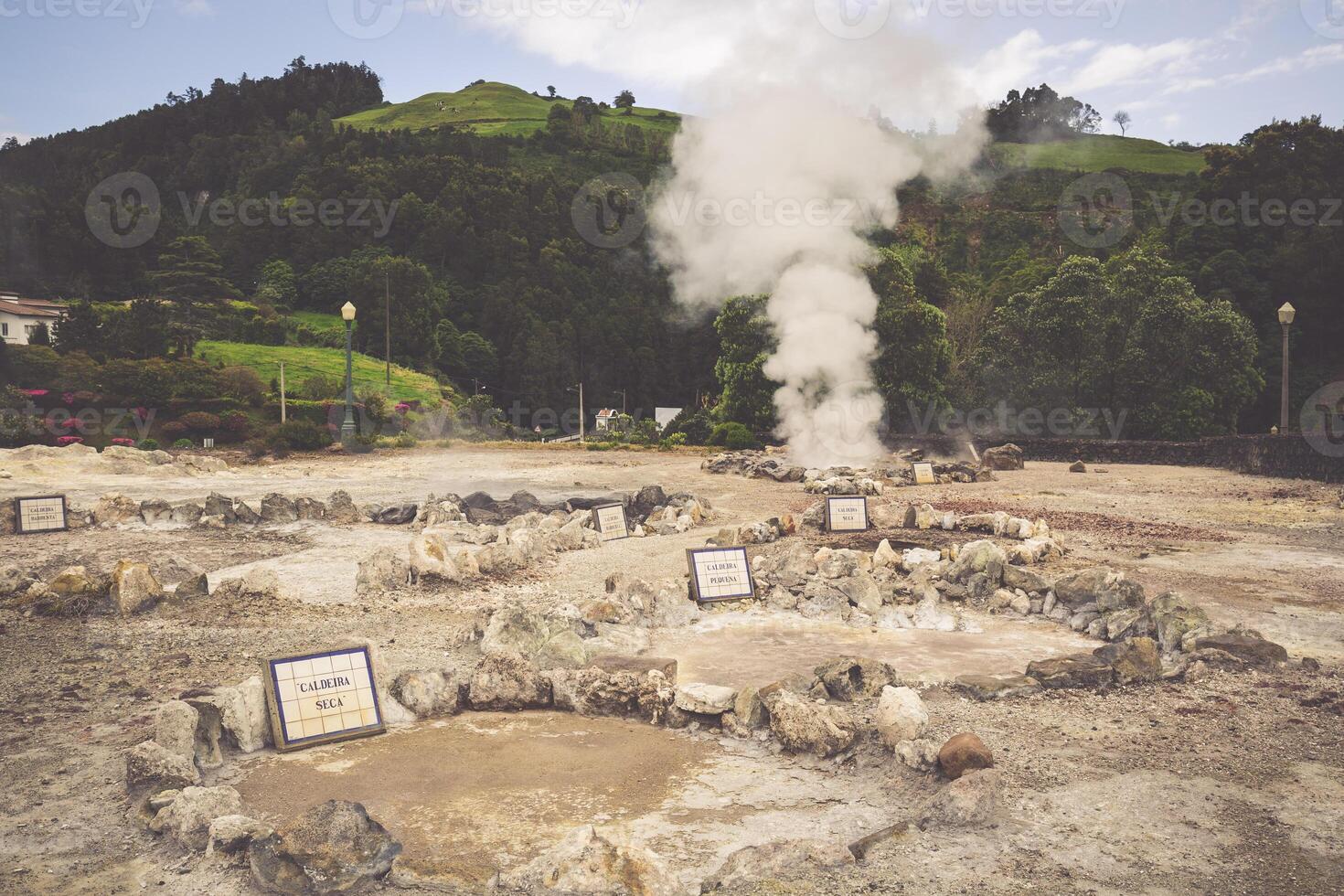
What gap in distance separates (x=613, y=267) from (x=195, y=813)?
78.7 m

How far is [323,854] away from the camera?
4461 mm

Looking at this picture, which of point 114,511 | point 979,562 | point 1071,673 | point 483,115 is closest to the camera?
point 1071,673

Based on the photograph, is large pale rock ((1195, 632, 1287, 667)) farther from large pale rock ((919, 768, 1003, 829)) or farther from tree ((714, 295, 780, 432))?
tree ((714, 295, 780, 432))

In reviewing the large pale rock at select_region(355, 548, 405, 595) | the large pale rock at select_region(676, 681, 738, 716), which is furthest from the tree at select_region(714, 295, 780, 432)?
the large pale rock at select_region(676, 681, 738, 716)

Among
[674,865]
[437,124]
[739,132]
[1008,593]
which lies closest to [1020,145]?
[437,124]

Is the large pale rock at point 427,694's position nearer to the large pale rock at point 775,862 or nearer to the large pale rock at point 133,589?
the large pale rock at point 775,862

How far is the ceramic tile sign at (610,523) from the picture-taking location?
1492cm

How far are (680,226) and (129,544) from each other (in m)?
26.1

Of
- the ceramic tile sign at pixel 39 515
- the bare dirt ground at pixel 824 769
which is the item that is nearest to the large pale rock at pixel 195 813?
the bare dirt ground at pixel 824 769

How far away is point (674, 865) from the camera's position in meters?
4.63

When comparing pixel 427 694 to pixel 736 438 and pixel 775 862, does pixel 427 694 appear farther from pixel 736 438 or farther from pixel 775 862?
pixel 736 438

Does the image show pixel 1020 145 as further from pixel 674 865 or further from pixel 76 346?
Answer: pixel 674 865

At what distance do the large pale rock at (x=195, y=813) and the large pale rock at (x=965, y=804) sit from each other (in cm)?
360

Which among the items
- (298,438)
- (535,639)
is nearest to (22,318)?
(298,438)
